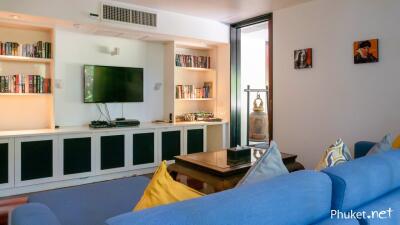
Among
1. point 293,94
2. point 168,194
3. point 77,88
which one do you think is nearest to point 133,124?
point 77,88

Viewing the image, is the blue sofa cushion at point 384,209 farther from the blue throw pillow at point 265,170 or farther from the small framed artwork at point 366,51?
the small framed artwork at point 366,51

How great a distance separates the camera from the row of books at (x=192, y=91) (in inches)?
200

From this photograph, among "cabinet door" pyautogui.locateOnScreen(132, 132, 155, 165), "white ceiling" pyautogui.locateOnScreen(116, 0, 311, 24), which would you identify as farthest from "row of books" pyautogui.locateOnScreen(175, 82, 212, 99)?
"white ceiling" pyautogui.locateOnScreen(116, 0, 311, 24)

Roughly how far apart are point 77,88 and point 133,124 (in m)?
0.94

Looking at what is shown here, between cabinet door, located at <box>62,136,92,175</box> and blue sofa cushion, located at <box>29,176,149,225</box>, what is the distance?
5.59 feet

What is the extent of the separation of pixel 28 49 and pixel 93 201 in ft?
8.98

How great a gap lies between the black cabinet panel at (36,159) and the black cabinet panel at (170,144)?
5.05 feet

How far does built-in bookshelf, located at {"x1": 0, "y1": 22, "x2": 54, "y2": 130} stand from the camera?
3707 mm

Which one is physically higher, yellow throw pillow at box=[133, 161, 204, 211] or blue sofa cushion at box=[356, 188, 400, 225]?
yellow throw pillow at box=[133, 161, 204, 211]

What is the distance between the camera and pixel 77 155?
12.5 feet

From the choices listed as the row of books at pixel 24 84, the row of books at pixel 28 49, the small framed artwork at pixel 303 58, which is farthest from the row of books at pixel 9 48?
the small framed artwork at pixel 303 58

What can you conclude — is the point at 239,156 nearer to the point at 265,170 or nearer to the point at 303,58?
the point at 265,170

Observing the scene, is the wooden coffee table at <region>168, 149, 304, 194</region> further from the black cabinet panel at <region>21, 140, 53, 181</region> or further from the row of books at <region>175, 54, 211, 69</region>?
the row of books at <region>175, 54, 211, 69</region>

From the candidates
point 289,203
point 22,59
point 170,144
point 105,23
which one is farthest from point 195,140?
point 289,203
